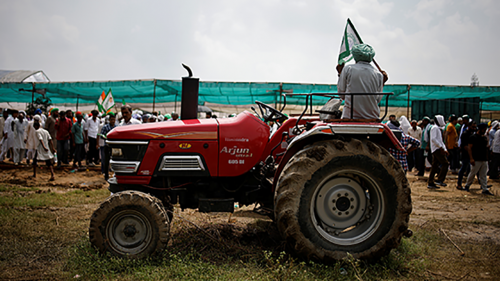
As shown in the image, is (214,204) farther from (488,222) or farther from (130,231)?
(488,222)

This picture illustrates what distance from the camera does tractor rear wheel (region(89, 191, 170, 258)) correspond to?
11.2 ft

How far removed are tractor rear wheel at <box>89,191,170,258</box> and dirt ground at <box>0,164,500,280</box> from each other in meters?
0.64

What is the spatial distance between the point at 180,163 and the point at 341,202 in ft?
6.05

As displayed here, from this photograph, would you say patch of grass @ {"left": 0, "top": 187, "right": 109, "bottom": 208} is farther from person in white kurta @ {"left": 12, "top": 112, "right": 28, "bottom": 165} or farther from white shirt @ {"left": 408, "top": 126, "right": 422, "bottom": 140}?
white shirt @ {"left": 408, "top": 126, "right": 422, "bottom": 140}

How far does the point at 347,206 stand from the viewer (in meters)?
3.56

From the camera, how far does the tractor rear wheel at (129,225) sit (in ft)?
11.2

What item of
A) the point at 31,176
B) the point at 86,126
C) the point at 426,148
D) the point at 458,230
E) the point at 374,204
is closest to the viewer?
the point at 374,204

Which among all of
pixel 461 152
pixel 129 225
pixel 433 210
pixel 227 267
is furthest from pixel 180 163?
pixel 461 152

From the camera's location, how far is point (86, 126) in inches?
478

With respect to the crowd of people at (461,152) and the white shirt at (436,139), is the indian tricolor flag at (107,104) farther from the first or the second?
the white shirt at (436,139)

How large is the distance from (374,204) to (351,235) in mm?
420

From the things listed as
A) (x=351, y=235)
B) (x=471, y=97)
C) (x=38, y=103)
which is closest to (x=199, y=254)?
(x=351, y=235)

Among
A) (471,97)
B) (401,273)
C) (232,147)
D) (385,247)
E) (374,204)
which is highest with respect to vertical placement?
(471,97)

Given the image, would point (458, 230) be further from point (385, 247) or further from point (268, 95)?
point (268, 95)
